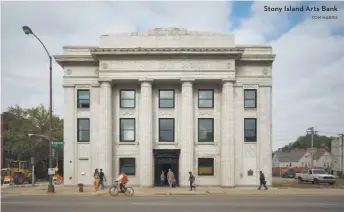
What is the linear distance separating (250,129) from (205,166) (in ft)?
17.7

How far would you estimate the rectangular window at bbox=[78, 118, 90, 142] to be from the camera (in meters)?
39.9

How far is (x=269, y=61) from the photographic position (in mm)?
39438

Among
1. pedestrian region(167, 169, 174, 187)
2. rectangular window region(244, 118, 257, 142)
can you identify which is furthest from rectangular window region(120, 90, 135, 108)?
rectangular window region(244, 118, 257, 142)

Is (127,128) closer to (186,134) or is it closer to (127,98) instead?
(127,98)

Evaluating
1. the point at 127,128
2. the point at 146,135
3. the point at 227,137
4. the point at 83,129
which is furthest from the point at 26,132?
the point at 227,137

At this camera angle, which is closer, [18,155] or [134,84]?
[134,84]

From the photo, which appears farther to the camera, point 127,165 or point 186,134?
point 127,165

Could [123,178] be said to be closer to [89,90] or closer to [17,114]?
[89,90]

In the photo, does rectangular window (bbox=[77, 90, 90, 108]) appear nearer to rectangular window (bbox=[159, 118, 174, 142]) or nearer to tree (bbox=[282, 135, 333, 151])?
rectangular window (bbox=[159, 118, 174, 142])

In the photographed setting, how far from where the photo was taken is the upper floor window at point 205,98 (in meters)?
39.8

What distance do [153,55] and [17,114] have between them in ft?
126

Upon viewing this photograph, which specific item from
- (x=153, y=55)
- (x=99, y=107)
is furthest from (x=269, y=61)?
(x=99, y=107)

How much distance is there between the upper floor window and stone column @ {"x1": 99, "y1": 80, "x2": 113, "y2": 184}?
835 centimetres

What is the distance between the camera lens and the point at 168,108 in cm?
3969
